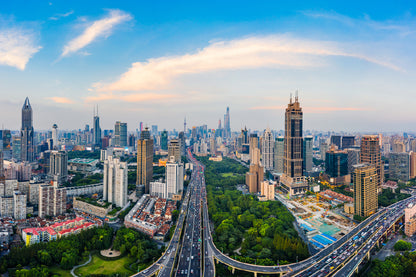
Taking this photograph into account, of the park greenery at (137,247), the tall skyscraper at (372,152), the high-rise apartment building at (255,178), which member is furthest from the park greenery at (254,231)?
the tall skyscraper at (372,152)

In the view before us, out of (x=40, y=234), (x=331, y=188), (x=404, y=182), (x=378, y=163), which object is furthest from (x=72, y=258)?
(x=404, y=182)

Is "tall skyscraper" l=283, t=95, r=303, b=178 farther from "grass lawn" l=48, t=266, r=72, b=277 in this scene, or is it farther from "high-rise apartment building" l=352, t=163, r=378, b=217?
"grass lawn" l=48, t=266, r=72, b=277

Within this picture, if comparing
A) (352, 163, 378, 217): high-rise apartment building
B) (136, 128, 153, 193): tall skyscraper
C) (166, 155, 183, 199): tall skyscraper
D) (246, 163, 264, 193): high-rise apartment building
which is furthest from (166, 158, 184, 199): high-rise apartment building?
(352, 163, 378, 217): high-rise apartment building

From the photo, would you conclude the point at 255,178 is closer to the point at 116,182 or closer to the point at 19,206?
the point at 116,182

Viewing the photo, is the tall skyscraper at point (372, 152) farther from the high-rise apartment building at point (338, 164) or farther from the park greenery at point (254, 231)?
the park greenery at point (254, 231)

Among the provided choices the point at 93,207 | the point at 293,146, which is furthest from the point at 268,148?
the point at 93,207

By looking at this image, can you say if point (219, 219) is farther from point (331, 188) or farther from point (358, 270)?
point (331, 188)

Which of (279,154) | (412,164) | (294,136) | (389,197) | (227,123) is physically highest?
(227,123)
